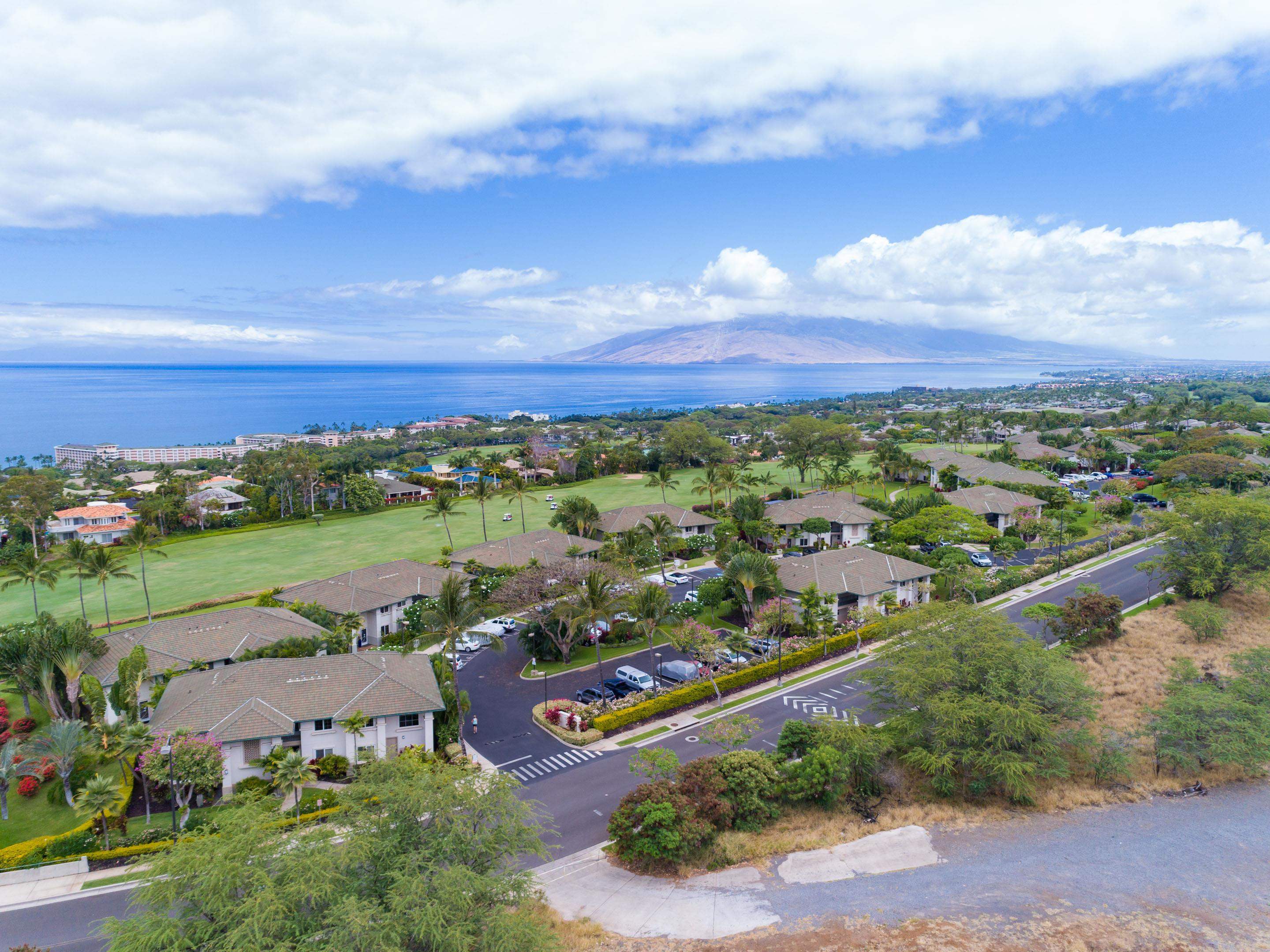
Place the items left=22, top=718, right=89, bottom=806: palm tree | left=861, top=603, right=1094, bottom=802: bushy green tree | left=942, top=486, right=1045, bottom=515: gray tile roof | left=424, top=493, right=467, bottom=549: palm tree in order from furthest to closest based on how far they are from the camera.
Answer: left=942, top=486, right=1045, bottom=515: gray tile roof, left=424, top=493, right=467, bottom=549: palm tree, left=861, top=603, right=1094, bottom=802: bushy green tree, left=22, top=718, right=89, bottom=806: palm tree

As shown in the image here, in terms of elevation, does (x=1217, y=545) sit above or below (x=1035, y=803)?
above

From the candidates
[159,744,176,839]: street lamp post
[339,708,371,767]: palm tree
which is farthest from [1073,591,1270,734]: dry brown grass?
[159,744,176,839]: street lamp post

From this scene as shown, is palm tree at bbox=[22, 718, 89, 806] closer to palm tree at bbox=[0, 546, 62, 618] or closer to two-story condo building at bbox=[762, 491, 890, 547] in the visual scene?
palm tree at bbox=[0, 546, 62, 618]

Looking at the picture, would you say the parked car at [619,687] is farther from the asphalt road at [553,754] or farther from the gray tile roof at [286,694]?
the gray tile roof at [286,694]

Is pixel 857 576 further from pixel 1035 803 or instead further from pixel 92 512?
pixel 92 512

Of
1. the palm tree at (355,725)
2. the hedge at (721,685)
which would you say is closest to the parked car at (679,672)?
the hedge at (721,685)

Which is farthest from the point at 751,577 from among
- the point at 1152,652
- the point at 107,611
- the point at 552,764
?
the point at 107,611
